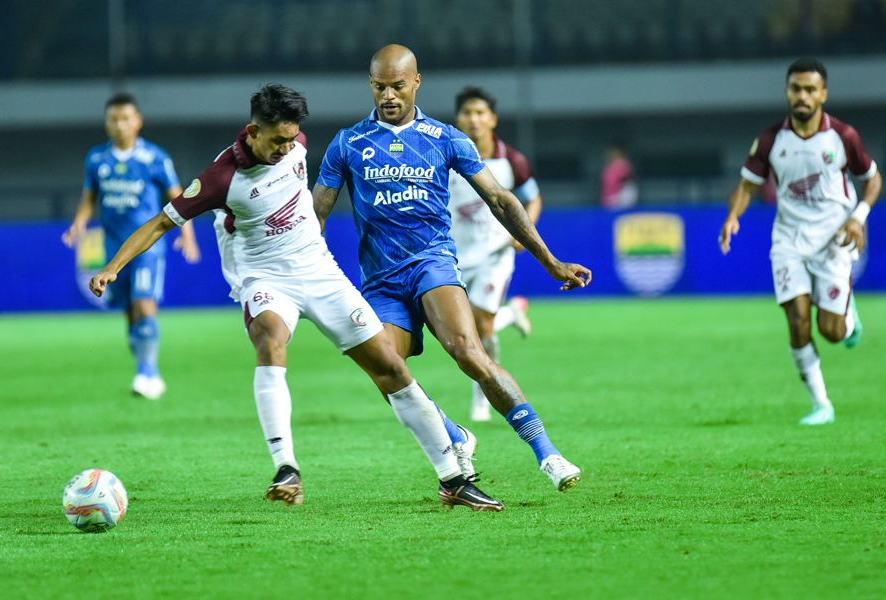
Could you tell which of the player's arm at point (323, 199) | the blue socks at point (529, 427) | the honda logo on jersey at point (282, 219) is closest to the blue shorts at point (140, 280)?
the player's arm at point (323, 199)

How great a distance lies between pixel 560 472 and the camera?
6.91m

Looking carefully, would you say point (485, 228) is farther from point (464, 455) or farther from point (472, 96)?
point (464, 455)

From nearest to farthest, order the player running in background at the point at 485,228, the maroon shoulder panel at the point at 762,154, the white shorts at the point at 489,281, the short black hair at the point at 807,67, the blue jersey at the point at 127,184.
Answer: the short black hair at the point at 807,67
the maroon shoulder panel at the point at 762,154
the player running in background at the point at 485,228
the white shorts at the point at 489,281
the blue jersey at the point at 127,184

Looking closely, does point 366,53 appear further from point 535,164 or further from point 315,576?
point 315,576

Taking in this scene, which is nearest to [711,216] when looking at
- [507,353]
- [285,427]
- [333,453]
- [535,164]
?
[507,353]

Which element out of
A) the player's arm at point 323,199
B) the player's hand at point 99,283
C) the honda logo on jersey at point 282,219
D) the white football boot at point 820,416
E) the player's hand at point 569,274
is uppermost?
the player's arm at point 323,199

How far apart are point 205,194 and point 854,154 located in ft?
16.6

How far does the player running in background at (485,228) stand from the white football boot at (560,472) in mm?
3842

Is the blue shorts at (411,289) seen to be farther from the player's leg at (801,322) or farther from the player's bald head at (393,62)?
the player's leg at (801,322)

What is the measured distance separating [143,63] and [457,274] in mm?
28412

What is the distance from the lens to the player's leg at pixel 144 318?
42.3 feet

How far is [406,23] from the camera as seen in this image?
35000 millimetres

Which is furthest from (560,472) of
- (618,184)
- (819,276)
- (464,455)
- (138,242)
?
(618,184)

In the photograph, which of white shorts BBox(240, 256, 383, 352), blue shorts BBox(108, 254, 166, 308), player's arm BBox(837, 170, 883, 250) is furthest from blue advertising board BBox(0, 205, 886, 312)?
white shorts BBox(240, 256, 383, 352)
